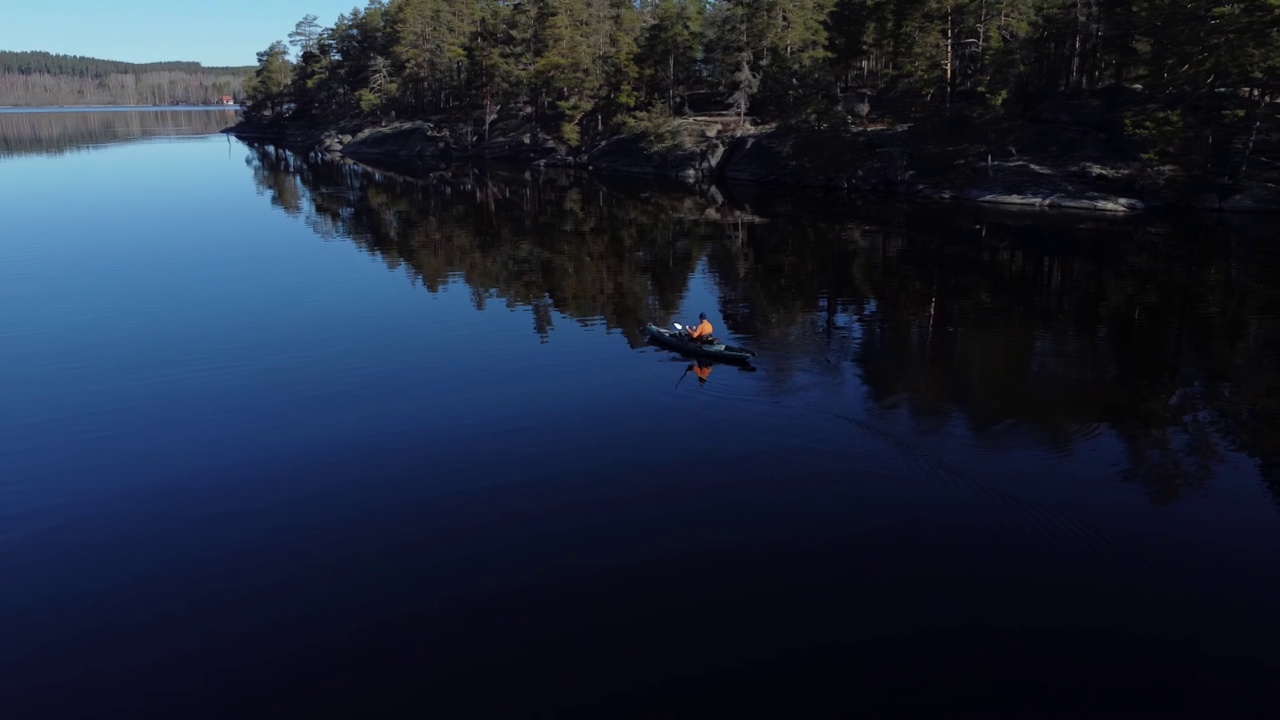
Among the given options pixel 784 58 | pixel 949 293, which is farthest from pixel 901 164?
pixel 949 293

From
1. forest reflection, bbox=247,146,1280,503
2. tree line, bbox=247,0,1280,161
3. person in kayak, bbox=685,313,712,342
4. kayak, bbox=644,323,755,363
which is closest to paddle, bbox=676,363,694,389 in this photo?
kayak, bbox=644,323,755,363

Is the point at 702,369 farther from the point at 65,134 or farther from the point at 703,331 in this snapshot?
the point at 65,134

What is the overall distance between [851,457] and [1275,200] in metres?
53.4

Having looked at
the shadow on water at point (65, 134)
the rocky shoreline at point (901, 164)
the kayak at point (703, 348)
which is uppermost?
the shadow on water at point (65, 134)

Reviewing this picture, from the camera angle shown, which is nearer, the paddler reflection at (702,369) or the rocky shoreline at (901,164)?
the paddler reflection at (702,369)

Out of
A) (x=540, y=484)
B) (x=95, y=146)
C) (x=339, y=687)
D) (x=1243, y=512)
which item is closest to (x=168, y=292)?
(x=540, y=484)

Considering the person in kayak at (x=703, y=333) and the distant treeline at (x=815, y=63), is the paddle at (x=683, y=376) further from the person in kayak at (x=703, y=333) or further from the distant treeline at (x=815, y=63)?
the distant treeline at (x=815, y=63)

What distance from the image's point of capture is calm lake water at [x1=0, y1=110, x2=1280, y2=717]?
1467cm

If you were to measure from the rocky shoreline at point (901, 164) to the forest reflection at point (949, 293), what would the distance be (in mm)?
3693

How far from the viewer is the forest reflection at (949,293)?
24.9m

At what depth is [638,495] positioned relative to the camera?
20.6m

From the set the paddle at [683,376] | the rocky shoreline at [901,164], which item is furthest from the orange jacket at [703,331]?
the rocky shoreline at [901,164]

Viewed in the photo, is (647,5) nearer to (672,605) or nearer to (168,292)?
(168,292)

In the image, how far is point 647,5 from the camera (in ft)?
460
